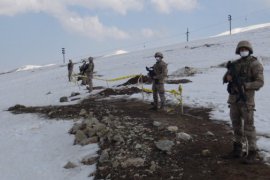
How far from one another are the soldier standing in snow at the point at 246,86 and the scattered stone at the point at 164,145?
65.7 inches

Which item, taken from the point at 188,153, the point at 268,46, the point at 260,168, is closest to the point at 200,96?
the point at 188,153

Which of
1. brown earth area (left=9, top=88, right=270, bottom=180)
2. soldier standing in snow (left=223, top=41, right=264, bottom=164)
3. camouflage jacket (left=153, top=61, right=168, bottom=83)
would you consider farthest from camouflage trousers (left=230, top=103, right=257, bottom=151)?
camouflage jacket (left=153, top=61, right=168, bottom=83)

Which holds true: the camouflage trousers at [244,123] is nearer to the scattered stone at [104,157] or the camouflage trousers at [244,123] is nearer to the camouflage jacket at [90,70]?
the scattered stone at [104,157]

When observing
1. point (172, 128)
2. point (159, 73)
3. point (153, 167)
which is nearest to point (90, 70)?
point (159, 73)

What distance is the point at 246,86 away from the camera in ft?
24.6

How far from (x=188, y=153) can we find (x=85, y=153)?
275 cm

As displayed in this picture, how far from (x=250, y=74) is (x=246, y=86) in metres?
0.24

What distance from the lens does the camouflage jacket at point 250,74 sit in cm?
748

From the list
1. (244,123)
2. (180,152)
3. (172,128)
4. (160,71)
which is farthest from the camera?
(160,71)

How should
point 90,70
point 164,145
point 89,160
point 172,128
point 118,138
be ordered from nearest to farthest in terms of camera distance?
point 164,145 → point 89,160 → point 118,138 → point 172,128 → point 90,70

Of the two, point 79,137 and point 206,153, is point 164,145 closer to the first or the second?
point 206,153

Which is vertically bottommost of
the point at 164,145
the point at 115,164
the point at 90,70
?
the point at 115,164

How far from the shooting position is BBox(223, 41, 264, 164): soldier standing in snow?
750 centimetres

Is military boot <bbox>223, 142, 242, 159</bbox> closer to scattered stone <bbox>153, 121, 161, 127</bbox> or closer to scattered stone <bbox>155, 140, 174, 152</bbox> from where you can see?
scattered stone <bbox>155, 140, 174, 152</bbox>
